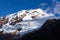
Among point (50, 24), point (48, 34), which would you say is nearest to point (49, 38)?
point (48, 34)

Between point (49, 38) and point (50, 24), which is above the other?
point (50, 24)

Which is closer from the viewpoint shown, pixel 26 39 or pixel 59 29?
pixel 59 29

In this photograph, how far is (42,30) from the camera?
461 inches

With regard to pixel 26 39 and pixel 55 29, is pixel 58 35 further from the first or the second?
pixel 26 39

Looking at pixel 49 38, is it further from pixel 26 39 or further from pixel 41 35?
pixel 26 39

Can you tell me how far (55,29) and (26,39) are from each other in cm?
167

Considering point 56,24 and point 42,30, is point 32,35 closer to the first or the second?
point 42,30

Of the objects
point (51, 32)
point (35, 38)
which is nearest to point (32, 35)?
point (35, 38)

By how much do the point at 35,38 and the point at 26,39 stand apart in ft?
1.97

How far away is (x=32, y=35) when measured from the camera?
1173 cm

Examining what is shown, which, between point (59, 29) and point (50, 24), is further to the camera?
point (50, 24)

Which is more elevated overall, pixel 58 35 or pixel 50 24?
pixel 50 24

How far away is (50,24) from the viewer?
11898 mm

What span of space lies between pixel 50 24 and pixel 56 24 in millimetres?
458
